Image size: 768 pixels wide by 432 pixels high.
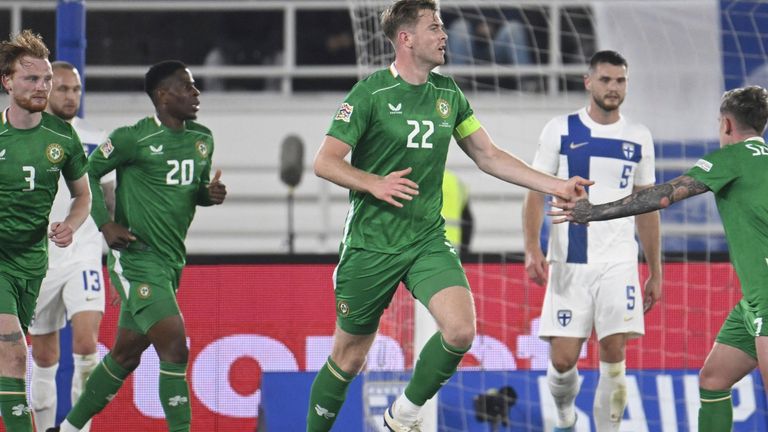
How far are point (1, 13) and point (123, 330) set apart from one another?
8.94 meters

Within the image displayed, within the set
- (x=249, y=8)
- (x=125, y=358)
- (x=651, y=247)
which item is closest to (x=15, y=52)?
(x=125, y=358)

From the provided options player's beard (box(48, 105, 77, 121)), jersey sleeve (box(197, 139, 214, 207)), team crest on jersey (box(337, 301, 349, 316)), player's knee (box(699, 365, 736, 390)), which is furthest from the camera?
player's beard (box(48, 105, 77, 121))

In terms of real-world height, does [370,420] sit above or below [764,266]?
below

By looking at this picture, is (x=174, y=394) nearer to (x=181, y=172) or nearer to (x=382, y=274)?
(x=181, y=172)

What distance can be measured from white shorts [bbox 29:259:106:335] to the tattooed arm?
11.4 ft

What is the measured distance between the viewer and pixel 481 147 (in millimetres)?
6809

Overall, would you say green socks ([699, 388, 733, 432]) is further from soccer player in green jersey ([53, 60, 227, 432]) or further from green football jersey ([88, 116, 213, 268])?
green football jersey ([88, 116, 213, 268])

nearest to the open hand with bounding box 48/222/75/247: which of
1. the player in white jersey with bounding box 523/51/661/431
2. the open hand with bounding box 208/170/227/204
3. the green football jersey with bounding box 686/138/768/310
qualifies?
the open hand with bounding box 208/170/227/204

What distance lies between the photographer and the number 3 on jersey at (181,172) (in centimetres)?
773

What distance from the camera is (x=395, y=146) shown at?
6477 mm

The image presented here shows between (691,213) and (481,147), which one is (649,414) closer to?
(691,213)

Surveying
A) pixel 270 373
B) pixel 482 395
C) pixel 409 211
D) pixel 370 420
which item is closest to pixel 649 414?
pixel 482 395

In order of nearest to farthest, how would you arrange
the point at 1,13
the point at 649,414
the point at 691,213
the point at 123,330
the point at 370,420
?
the point at 123,330 → the point at 370,420 → the point at 649,414 → the point at 691,213 → the point at 1,13

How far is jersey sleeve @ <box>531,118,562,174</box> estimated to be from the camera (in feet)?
26.7
